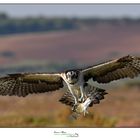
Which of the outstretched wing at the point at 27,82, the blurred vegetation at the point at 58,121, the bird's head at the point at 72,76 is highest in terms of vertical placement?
the bird's head at the point at 72,76

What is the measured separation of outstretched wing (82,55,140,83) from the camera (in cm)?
1902

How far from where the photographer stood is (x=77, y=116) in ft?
62.6

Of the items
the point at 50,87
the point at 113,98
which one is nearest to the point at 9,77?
the point at 50,87

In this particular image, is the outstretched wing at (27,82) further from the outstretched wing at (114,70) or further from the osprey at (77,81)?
the outstretched wing at (114,70)

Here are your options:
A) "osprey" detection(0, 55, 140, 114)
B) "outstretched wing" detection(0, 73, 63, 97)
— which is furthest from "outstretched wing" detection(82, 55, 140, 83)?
"outstretched wing" detection(0, 73, 63, 97)

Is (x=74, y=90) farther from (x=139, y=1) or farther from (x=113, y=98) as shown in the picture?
(x=113, y=98)

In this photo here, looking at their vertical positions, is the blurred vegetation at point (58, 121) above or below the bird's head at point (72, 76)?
below

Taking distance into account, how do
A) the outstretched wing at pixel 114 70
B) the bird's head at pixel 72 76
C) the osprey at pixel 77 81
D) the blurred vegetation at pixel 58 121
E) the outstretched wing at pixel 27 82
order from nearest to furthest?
the bird's head at pixel 72 76, the osprey at pixel 77 81, the outstretched wing at pixel 114 70, the outstretched wing at pixel 27 82, the blurred vegetation at pixel 58 121

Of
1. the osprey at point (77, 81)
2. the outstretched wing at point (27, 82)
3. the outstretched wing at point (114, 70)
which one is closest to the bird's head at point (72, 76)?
the osprey at point (77, 81)

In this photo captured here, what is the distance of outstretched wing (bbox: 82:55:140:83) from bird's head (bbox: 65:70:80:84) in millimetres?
147

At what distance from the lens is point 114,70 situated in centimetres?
1916

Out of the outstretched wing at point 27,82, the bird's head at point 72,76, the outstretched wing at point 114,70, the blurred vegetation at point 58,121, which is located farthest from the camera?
the blurred vegetation at point 58,121

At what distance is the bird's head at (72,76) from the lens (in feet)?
61.6
